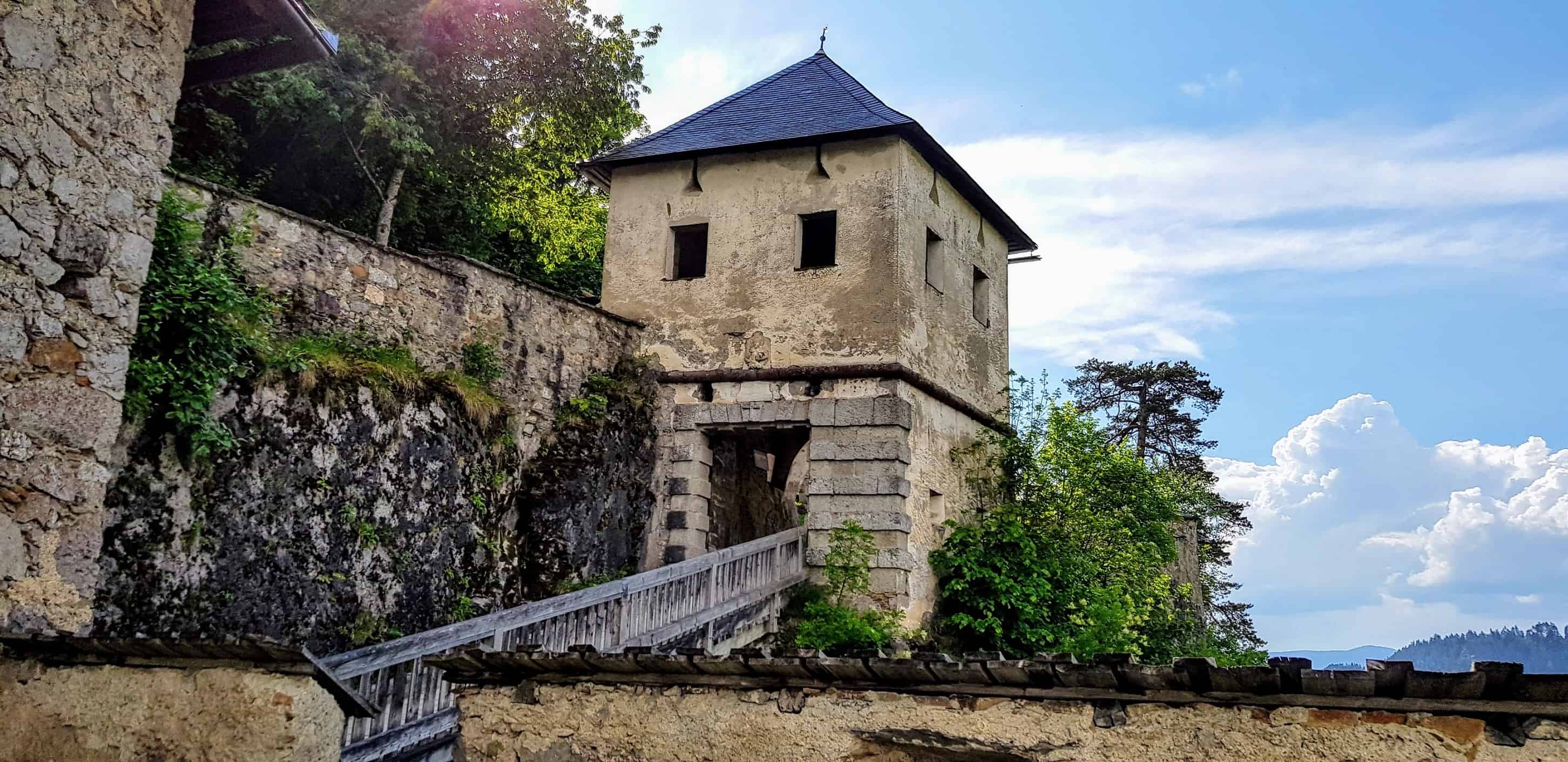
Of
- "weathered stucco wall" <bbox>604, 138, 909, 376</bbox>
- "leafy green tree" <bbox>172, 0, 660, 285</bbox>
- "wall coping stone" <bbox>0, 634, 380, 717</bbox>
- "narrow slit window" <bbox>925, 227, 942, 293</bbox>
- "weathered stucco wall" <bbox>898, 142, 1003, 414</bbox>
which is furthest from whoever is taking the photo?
"leafy green tree" <bbox>172, 0, 660, 285</bbox>

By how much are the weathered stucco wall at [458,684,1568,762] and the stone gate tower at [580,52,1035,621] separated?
24.2 feet

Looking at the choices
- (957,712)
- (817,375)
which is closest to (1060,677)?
(957,712)

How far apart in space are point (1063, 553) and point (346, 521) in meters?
8.93

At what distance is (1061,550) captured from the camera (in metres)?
14.3

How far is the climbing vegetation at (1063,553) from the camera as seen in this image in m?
13.2

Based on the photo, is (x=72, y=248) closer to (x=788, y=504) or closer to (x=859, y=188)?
(x=859, y=188)

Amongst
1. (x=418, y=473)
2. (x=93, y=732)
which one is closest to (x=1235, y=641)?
(x=418, y=473)

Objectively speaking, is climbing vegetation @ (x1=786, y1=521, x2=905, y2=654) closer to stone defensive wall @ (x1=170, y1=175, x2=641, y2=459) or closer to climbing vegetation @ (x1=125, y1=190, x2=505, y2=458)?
stone defensive wall @ (x1=170, y1=175, x2=641, y2=459)

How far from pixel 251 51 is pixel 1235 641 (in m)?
20.6

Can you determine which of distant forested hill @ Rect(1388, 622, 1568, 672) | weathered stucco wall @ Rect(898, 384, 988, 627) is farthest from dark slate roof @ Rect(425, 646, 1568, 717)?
distant forested hill @ Rect(1388, 622, 1568, 672)

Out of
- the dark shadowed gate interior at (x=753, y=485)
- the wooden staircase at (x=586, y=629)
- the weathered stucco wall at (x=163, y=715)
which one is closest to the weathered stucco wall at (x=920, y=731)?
the wooden staircase at (x=586, y=629)

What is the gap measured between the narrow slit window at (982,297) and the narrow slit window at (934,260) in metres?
1.39

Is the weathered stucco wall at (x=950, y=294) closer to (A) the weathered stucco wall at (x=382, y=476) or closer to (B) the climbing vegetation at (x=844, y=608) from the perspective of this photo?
(B) the climbing vegetation at (x=844, y=608)

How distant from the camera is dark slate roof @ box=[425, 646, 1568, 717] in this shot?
3.69 m
